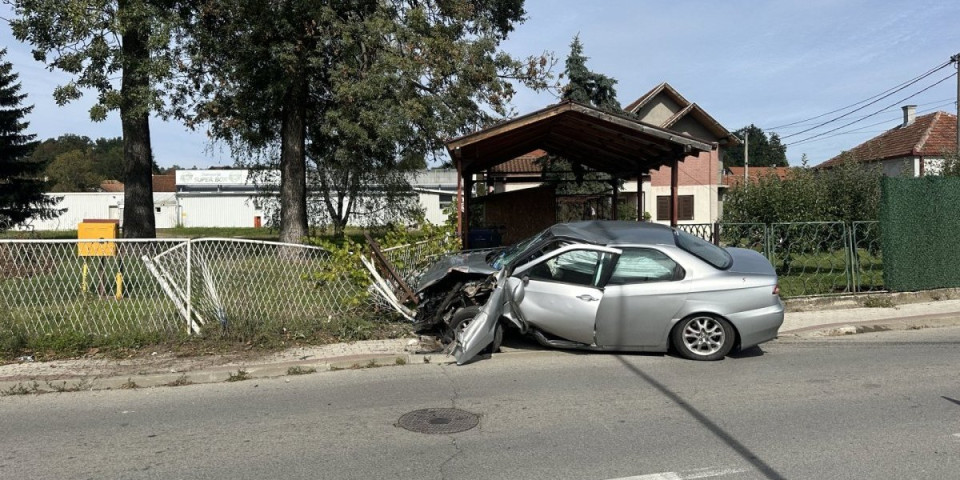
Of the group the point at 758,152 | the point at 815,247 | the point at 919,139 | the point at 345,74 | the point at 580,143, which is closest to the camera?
the point at 815,247

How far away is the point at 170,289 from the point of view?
26.9 ft

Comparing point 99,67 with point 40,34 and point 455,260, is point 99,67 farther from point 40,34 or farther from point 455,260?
point 455,260

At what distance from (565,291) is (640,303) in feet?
2.81

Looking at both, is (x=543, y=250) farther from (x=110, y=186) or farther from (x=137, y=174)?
(x=110, y=186)

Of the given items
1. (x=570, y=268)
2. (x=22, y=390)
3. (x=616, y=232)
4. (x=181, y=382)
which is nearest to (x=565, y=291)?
(x=570, y=268)

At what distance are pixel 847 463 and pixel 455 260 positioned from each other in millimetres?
5230

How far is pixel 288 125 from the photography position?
18.0 meters

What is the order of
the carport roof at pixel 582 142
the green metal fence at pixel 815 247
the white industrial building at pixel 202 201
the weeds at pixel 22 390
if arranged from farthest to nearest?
the white industrial building at pixel 202 201, the green metal fence at pixel 815 247, the carport roof at pixel 582 142, the weeds at pixel 22 390

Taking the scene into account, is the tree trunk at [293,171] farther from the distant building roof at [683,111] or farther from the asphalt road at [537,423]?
the distant building roof at [683,111]

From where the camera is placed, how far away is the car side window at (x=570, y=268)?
7.54 m

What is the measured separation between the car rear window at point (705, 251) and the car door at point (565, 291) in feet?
3.37

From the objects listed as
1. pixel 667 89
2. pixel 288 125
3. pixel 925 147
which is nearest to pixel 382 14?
pixel 288 125

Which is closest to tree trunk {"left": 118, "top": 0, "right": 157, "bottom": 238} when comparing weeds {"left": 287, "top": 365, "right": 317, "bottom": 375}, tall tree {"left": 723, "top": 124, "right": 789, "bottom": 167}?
weeds {"left": 287, "top": 365, "right": 317, "bottom": 375}

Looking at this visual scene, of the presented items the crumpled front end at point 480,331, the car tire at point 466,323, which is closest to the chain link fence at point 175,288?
the car tire at point 466,323
